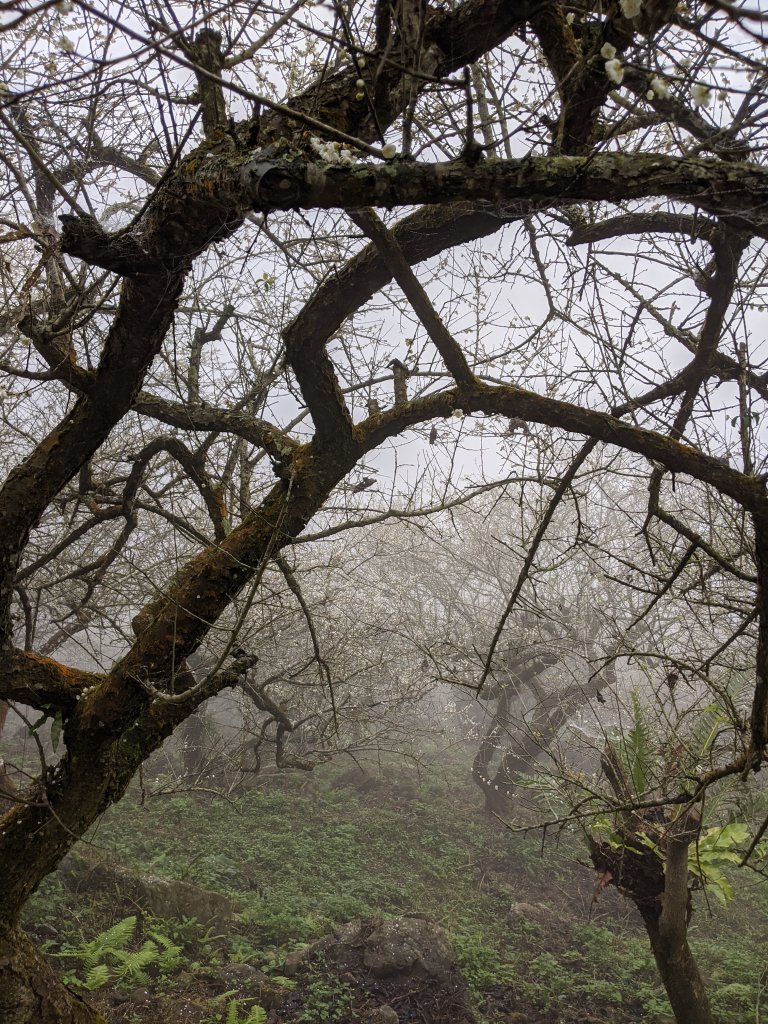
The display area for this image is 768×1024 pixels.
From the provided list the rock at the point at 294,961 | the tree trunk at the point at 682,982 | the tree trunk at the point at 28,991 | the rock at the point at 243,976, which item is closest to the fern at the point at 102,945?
the rock at the point at 243,976

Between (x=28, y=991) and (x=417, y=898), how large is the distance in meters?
6.19

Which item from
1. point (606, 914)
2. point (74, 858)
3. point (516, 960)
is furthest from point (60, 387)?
point (606, 914)

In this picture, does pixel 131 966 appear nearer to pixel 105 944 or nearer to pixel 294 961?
pixel 105 944

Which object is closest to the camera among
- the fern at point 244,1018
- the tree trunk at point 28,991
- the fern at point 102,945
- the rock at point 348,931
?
the tree trunk at point 28,991

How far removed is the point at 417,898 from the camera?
8.05 meters

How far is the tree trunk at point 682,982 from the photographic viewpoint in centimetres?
469

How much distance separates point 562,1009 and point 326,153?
6.92 metres

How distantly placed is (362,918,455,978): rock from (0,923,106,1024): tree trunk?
3597 millimetres

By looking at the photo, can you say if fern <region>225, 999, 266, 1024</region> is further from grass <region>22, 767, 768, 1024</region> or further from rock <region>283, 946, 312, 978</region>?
rock <region>283, 946, 312, 978</region>

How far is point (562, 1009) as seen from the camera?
577 cm

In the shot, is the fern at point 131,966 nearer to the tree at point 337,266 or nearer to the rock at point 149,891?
the rock at point 149,891

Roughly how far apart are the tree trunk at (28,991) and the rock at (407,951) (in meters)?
3.60

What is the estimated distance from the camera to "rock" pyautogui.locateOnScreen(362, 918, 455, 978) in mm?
5914

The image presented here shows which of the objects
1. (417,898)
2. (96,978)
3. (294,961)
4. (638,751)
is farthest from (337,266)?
(417,898)
